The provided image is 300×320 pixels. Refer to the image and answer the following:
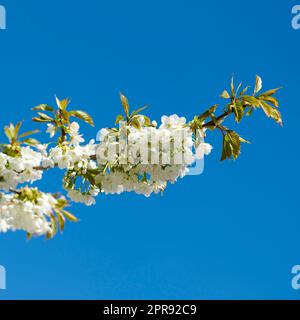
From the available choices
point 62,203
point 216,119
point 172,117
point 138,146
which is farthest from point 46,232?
point 216,119

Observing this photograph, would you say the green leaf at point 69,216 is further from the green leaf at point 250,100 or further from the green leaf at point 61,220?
the green leaf at point 250,100

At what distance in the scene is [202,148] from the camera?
13.2 ft

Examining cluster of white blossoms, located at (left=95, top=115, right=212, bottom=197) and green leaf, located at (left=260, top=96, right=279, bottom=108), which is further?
green leaf, located at (left=260, top=96, right=279, bottom=108)

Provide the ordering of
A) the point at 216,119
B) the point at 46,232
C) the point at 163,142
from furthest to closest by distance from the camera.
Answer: the point at 216,119, the point at 163,142, the point at 46,232

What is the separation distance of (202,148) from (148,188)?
0.50m

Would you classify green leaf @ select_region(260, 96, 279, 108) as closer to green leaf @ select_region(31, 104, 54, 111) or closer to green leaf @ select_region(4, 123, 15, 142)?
green leaf @ select_region(31, 104, 54, 111)

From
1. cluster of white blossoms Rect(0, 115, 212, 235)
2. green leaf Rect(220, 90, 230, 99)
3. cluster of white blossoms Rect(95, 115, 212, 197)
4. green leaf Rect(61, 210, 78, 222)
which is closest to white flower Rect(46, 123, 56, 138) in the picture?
cluster of white blossoms Rect(0, 115, 212, 235)

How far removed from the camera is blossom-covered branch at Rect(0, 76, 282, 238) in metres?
3.55

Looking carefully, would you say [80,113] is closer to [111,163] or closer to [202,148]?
[111,163]

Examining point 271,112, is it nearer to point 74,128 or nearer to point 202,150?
point 202,150

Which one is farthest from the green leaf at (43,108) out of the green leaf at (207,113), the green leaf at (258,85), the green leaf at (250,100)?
the green leaf at (258,85)

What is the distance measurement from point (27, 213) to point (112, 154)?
2.63 feet

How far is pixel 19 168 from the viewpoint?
362cm

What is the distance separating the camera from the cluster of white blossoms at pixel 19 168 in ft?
11.9
